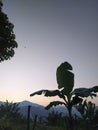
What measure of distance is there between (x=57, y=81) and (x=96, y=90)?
217 centimetres

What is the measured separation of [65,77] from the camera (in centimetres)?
1386

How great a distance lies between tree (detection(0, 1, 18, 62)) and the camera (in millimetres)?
17781

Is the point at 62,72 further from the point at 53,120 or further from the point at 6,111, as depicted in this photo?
the point at 6,111

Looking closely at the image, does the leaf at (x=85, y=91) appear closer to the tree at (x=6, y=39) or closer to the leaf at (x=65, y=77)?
the leaf at (x=65, y=77)

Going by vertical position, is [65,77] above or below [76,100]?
above

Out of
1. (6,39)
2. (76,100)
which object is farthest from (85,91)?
(6,39)

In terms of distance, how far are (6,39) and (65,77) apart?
6154 millimetres

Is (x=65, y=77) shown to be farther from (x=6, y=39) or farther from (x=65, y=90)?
(x=6, y=39)

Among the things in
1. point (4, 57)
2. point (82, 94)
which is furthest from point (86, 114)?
point (82, 94)

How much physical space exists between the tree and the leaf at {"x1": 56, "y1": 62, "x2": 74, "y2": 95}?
515 cm

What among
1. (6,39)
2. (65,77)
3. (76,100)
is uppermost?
(6,39)

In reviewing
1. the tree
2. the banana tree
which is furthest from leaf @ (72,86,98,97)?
the tree

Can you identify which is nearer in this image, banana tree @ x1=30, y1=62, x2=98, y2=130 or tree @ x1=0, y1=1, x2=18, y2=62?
banana tree @ x1=30, y1=62, x2=98, y2=130

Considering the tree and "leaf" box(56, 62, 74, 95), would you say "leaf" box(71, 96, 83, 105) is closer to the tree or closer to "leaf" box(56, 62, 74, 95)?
"leaf" box(56, 62, 74, 95)
